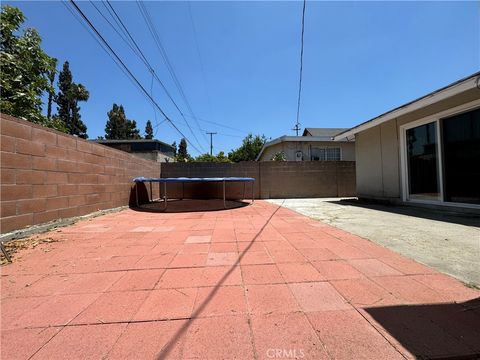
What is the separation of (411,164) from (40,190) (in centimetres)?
944

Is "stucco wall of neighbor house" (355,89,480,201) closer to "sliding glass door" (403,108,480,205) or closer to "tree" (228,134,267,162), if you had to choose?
"sliding glass door" (403,108,480,205)

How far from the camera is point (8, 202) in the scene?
4188mm

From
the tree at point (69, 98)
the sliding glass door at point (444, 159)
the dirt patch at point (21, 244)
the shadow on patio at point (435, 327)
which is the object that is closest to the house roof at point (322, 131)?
the sliding glass door at point (444, 159)

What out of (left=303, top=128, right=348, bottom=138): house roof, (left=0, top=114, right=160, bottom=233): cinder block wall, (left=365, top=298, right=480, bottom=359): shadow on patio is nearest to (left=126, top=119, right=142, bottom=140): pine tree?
(left=303, top=128, right=348, bottom=138): house roof

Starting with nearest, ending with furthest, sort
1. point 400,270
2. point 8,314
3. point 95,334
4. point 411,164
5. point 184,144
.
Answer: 1. point 95,334
2. point 8,314
3. point 400,270
4. point 411,164
5. point 184,144

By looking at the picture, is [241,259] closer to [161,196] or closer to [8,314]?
[8,314]

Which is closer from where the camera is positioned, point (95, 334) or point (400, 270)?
point (95, 334)

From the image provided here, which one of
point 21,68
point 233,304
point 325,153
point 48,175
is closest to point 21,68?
point 21,68

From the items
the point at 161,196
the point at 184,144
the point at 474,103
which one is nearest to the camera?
the point at 474,103

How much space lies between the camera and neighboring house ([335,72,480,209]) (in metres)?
6.34

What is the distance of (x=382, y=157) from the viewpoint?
9.71m

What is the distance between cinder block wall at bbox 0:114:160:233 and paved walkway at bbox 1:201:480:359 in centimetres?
112

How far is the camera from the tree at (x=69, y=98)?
35.0 m

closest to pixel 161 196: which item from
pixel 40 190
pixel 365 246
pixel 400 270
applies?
pixel 40 190
